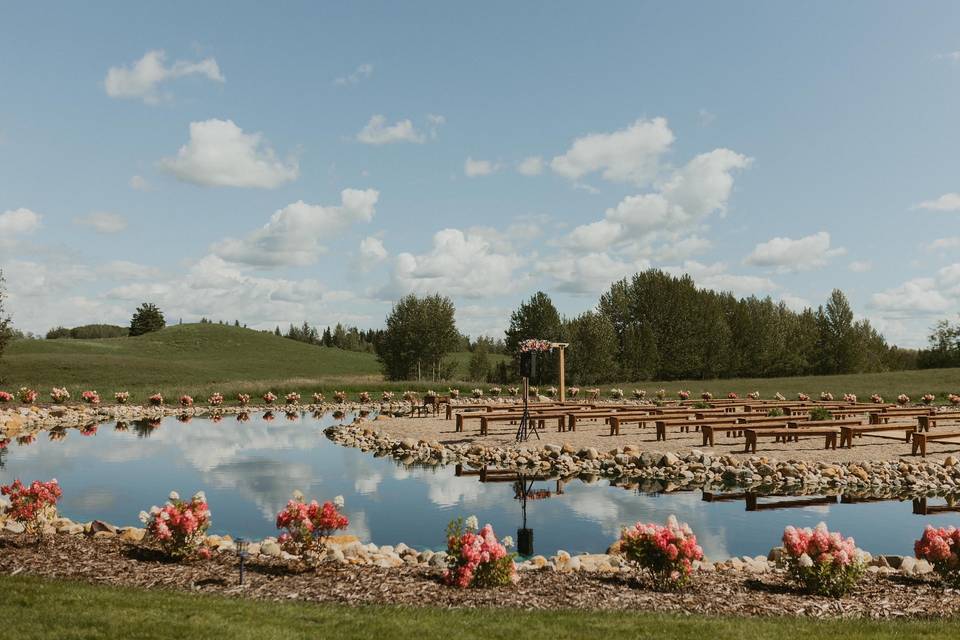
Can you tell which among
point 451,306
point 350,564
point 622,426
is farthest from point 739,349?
point 350,564

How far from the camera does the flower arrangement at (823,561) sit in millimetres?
6945

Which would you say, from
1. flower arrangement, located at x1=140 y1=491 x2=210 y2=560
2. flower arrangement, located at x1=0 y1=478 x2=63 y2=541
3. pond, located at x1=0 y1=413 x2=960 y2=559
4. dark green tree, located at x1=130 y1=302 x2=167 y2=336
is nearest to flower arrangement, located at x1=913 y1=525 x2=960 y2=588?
pond, located at x1=0 y1=413 x2=960 y2=559

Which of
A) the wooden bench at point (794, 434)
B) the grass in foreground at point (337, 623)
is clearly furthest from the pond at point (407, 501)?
the wooden bench at point (794, 434)

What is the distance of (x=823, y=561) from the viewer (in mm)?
6965

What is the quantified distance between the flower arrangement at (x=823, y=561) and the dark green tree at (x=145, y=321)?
10427cm

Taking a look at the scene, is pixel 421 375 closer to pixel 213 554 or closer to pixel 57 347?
pixel 57 347

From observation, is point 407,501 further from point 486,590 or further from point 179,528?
point 486,590

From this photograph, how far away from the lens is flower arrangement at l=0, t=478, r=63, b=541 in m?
8.52

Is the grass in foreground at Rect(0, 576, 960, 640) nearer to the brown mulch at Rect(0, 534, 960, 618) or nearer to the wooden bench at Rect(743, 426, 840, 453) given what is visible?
the brown mulch at Rect(0, 534, 960, 618)

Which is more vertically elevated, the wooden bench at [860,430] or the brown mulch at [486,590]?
the wooden bench at [860,430]

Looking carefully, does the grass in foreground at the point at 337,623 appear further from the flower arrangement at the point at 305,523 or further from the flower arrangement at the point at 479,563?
the flower arrangement at the point at 305,523

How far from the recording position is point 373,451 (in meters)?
19.1

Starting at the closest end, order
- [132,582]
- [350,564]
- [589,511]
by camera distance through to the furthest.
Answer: [132,582], [350,564], [589,511]

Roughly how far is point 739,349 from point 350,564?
57287 mm
